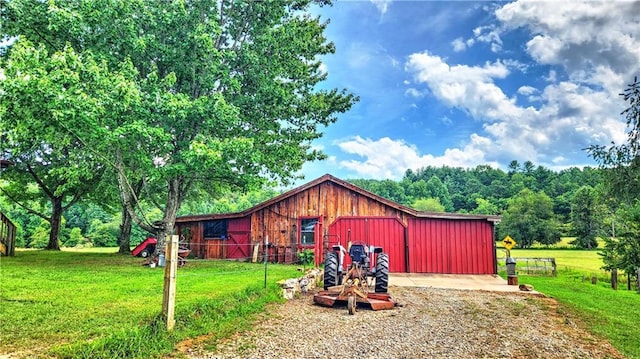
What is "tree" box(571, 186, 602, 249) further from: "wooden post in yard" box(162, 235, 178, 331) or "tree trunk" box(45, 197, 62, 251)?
"tree trunk" box(45, 197, 62, 251)

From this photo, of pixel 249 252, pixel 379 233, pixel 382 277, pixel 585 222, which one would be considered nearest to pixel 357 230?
pixel 379 233

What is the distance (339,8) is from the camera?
688 inches

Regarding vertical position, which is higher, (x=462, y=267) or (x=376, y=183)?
(x=376, y=183)

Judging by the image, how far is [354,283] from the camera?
786cm

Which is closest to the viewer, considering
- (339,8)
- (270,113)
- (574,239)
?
(270,113)

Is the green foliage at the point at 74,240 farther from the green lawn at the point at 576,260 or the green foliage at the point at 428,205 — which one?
the green foliage at the point at 428,205

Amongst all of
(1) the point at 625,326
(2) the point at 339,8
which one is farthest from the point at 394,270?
(2) the point at 339,8

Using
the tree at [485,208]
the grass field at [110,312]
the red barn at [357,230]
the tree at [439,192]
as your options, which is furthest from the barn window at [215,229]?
the tree at [439,192]

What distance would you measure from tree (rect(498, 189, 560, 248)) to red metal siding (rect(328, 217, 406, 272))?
42275 millimetres

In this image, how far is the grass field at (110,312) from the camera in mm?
4074

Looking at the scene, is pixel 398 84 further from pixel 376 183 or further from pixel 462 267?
pixel 376 183

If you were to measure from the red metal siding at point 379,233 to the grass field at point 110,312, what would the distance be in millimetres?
6868

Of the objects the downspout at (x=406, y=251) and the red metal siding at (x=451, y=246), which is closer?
the red metal siding at (x=451, y=246)

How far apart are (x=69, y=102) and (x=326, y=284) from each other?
333 inches
